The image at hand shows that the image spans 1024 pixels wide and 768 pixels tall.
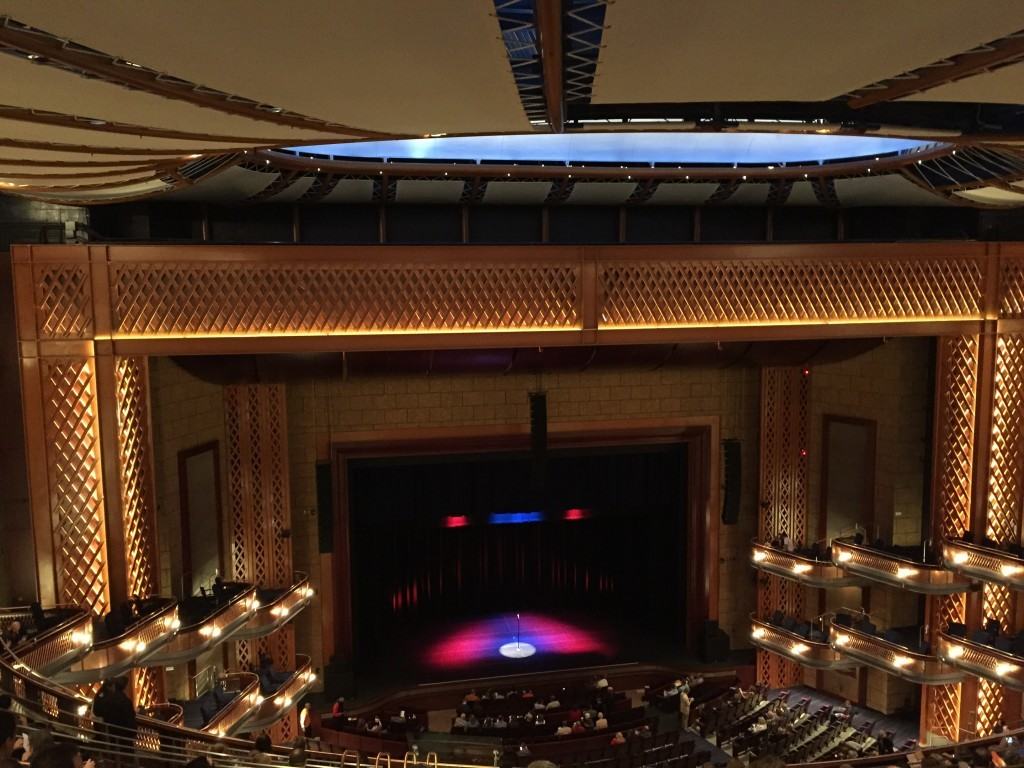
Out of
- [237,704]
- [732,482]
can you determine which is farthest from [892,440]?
[237,704]

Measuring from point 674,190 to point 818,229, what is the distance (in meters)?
3.46

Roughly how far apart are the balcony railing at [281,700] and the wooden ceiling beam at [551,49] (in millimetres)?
9996

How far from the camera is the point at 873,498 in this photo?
1552 cm

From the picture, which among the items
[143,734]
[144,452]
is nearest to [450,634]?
[144,452]

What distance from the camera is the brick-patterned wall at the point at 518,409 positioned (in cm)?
1544

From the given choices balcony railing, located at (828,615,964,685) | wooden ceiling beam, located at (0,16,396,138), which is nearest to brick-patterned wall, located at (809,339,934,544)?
balcony railing, located at (828,615,964,685)

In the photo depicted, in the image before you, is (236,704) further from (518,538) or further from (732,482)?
(732,482)

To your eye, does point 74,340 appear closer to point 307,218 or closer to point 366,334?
point 366,334

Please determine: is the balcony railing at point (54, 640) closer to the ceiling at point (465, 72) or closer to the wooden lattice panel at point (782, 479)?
the ceiling at point (465, 72)

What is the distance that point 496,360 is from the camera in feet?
44.7

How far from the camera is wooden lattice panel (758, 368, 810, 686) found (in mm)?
16672

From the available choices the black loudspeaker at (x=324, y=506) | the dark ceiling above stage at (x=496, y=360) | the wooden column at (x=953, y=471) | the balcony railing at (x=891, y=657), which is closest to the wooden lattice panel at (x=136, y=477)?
the dark ceiling above stage at (x=496, y=360)

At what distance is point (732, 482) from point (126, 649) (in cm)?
1125

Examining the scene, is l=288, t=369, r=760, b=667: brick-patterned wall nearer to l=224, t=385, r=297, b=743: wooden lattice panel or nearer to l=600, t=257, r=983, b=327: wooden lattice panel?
l=224, t=385, r=297, b=743: wooden lattice panel
